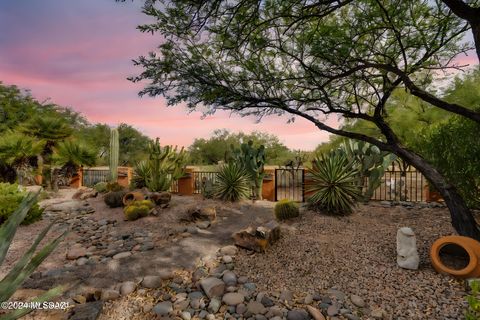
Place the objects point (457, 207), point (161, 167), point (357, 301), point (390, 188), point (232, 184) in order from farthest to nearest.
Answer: point (161, 167), point (390, 188), point (232, 184), point (457, 207), point (357, 301)

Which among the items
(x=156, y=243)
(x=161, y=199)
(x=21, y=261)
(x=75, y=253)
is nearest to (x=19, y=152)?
(x=161, y=199)

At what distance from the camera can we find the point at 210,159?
3444cm

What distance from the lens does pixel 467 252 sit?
3.86 metres

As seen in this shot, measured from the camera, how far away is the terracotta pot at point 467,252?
12.0 ft

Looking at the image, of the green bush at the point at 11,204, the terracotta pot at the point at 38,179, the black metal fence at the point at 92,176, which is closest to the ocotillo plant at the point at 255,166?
the green bush at the point at 11,204

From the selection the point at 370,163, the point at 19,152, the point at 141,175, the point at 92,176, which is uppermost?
the point at 19,152

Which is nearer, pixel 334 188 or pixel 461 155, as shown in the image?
pixel 461 155

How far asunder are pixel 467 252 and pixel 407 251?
710 millimetres

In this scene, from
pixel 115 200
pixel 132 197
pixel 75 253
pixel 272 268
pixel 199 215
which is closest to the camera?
pixel 272 268

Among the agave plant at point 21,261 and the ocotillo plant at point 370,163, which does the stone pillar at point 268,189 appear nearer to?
the ocotillo plant at point 370,163

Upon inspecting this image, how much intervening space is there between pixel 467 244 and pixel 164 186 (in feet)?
28.5

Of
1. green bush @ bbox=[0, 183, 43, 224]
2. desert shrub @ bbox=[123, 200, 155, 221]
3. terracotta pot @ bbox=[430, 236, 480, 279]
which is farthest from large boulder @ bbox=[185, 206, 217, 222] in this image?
terracotta pot @ bbox=[430, 236, 480, 279]

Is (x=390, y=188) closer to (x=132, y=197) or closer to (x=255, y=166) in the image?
(x=255, y=166)

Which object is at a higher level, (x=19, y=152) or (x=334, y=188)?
(x=19, y=152)
